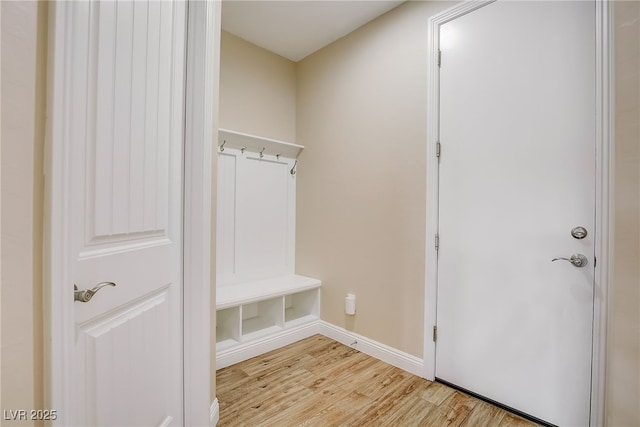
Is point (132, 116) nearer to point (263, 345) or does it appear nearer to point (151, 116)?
point (151, 116)

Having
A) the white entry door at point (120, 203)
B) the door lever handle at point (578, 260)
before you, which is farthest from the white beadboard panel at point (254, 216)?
the door lever handle at point (578, 260)

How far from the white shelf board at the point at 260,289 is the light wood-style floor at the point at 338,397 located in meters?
0.46

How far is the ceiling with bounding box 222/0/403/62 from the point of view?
7.12ft

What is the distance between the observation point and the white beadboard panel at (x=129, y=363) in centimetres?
93

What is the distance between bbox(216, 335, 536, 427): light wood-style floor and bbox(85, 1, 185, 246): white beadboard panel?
1.17m

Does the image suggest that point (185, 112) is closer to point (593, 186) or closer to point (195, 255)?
point (195, 255)

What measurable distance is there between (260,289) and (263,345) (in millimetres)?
422

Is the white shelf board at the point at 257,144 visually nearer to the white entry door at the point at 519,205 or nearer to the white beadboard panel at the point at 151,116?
the white beadboard panel at the point at 151,116

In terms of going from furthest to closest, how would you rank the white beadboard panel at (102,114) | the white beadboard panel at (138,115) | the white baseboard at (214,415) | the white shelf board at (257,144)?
the white shelf board at (257,144)
the white baseboard at (214,415)
the white beadboard panel at (138,115)
the white beadboard panel at (102,114)

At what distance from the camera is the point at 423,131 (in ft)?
6.61

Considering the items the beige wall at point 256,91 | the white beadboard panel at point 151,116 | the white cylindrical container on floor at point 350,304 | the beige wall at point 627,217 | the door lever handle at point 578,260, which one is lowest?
the white cylindrical container on floor at point 350,304

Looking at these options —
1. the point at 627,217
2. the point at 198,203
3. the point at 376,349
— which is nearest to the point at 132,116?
the point at 198,203

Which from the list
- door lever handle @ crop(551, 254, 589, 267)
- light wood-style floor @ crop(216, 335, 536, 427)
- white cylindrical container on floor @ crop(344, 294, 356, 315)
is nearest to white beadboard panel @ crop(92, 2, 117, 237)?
light wood-style floor @ crop(216, 335, 536, 427)

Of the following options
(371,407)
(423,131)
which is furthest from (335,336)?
(423,131)
